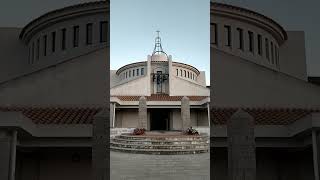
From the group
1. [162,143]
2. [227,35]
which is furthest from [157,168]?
[227,35]

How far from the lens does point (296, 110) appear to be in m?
8.05

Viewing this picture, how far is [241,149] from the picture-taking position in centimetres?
483

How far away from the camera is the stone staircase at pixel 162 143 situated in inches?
66.7

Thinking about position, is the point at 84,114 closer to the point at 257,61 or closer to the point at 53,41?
the point at 53,41

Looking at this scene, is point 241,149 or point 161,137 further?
point 241,149

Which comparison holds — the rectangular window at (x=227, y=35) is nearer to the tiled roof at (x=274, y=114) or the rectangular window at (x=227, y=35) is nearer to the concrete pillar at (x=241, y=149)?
the tiled roof at (x=274, y=114)

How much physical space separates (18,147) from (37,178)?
34.0 inches

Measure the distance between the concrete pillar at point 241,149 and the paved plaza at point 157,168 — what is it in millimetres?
3002

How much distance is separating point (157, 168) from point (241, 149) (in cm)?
324

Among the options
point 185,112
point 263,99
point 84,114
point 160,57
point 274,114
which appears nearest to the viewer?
point 160,57

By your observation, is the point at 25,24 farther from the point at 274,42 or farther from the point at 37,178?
the point at 274,42

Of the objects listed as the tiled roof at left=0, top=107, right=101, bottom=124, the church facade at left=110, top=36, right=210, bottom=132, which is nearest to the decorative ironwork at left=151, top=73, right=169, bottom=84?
the church facade at left=110, top=36, right=210, bottom=132

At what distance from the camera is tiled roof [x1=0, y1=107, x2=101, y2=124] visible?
686cm

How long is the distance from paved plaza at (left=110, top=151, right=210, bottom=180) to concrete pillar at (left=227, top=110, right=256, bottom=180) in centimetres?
300
